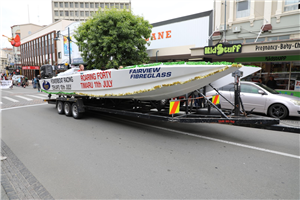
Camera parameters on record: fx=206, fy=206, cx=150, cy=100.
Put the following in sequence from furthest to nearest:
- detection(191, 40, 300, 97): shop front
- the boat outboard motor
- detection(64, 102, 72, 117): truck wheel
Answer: detection(191, 40, 300, 97): shop front → the boat outboard motor → detection(64, 102, 72, 117): truck wheel

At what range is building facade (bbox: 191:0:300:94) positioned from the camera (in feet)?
38.3

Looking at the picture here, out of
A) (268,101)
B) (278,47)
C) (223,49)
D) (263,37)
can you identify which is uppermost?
(263,37)

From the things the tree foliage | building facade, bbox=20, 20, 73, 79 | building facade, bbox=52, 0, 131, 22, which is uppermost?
building facade, bbox=52, 0, 131, 22

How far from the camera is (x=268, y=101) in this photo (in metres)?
8.19

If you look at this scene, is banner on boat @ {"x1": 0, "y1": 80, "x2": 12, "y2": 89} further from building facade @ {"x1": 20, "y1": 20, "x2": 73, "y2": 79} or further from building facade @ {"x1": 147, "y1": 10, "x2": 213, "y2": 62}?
building facade @ {"x1": 147, "y1": 10, "x2": 213, "y2": 62}

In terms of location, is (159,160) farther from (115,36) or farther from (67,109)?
(115,36)

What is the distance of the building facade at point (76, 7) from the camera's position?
71.2 m

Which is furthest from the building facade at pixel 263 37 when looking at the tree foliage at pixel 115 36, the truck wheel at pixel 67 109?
the truck wheel at pixel 67 109

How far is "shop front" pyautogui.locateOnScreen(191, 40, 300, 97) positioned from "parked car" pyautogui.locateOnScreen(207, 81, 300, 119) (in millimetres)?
3814

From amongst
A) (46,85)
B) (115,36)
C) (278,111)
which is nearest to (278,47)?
(278,111)

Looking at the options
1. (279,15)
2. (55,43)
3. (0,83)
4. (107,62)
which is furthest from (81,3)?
(279,15)

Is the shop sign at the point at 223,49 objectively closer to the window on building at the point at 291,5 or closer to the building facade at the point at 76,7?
the window on building at the point at 291,5

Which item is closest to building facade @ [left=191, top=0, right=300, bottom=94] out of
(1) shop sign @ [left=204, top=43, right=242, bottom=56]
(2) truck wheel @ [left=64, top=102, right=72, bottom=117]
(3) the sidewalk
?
(1) shop sign @ [left=204, top=43, right=242, bottom=56]

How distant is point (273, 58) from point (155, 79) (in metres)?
10.7
